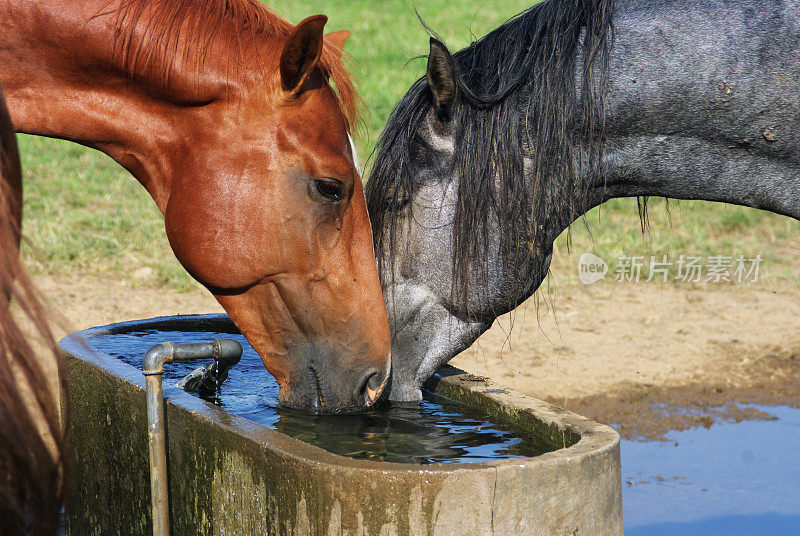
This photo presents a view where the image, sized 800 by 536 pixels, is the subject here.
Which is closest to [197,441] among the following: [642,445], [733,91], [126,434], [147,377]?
[147,377]

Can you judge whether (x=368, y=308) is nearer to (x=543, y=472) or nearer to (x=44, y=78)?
(x=543, y=472)

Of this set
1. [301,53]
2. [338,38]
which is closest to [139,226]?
[338,38]

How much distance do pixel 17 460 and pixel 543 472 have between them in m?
1.18

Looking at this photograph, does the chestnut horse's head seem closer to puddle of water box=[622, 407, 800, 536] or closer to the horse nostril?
the horse nostril

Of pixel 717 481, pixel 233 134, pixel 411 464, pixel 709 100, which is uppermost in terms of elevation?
pixel 709 100

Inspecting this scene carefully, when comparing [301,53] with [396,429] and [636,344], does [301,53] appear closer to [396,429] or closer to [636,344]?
[396,429]

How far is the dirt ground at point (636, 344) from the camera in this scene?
4.65 metres

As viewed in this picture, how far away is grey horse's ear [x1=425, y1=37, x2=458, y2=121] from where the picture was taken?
2.45 m

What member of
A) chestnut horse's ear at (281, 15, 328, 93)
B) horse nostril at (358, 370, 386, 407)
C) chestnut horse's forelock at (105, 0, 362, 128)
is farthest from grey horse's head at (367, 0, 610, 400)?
chestnut horse's forelock at (105, 0, 362, 128)

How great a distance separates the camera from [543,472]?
1.89m

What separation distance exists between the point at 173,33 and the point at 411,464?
128 centimetres

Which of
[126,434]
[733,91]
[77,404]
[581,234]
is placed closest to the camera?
[733,91]

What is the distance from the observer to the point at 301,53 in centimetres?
220

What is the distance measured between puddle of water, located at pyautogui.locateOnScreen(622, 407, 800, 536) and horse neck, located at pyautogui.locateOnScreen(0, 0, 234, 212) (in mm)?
2427
